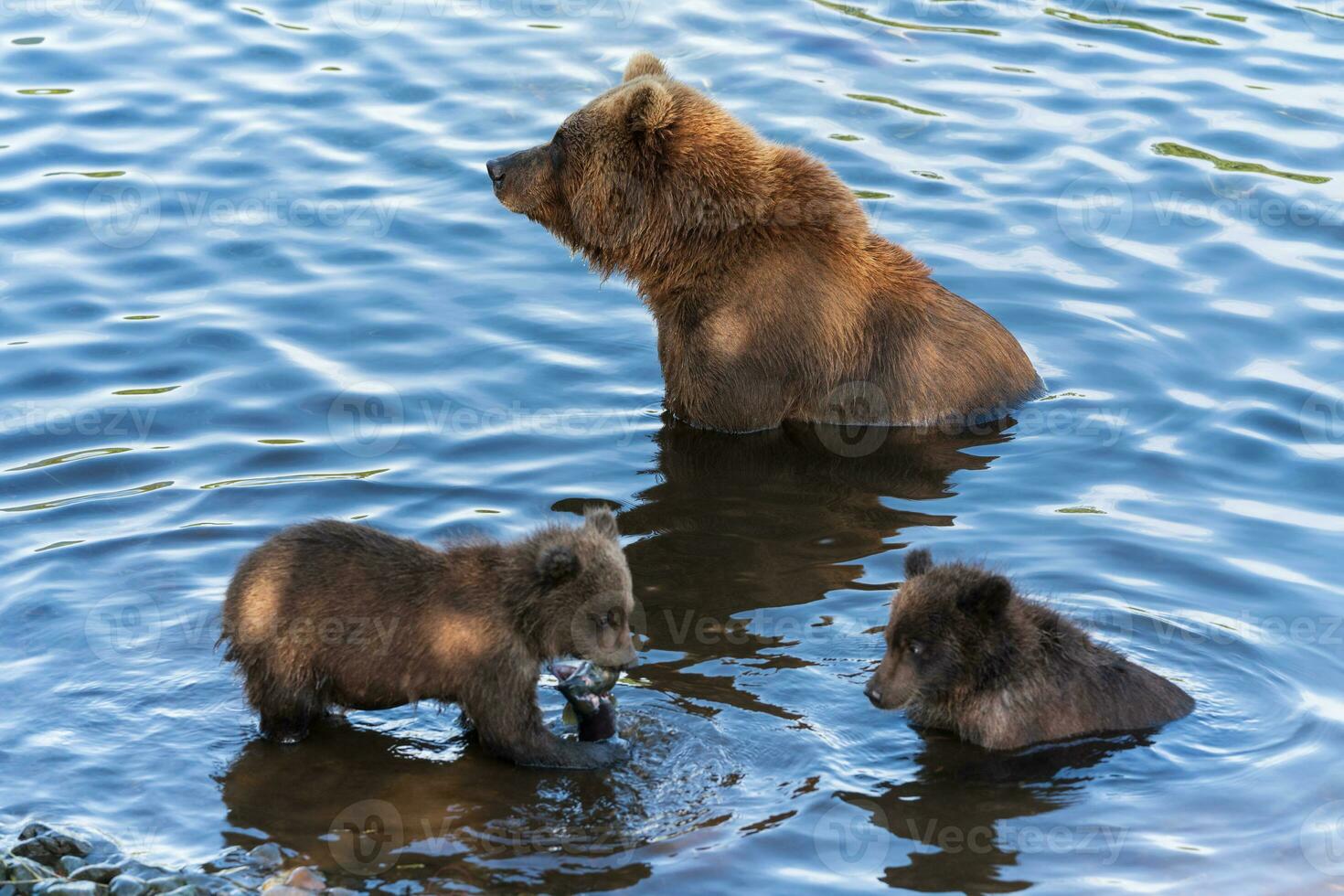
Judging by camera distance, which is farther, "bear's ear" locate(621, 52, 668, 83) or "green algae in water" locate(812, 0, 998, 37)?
"green algae in water" locate(812, 0, 998, 37)

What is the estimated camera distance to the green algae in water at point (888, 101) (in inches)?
666

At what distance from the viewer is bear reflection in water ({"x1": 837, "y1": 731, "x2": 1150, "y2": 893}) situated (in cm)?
754

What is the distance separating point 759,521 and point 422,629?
Answer: 3.15 m

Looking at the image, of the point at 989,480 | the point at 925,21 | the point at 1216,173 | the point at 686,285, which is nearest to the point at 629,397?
the point at 686,285

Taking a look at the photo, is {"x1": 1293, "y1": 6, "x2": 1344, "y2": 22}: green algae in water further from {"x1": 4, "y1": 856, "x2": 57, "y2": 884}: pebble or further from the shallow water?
{"x1": 4, "y1": 856, "x2": 57, "y2": 884}: pebble

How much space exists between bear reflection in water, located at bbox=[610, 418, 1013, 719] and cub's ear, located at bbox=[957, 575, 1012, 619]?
3.47 ft

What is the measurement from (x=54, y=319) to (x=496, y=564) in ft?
20.5

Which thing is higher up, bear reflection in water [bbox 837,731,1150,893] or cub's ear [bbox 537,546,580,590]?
cub's ear [bbox 537,546,580,590]

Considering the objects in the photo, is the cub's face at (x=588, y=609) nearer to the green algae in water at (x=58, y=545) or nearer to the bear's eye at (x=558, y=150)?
the green algae in water at (x=58, y=545)

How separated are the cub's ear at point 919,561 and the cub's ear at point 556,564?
1.76m

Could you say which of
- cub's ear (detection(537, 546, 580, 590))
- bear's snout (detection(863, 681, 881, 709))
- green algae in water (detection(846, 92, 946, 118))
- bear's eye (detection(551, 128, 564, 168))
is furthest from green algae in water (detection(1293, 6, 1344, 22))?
cub's ear (detection(537, 546, 580, 590))

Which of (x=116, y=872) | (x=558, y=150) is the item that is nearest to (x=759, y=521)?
(x=558, y=150)

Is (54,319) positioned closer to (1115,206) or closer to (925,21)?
(1115,206)

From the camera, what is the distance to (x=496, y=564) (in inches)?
324
